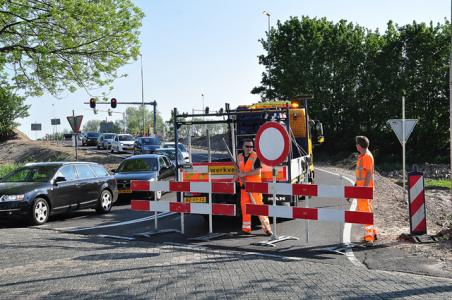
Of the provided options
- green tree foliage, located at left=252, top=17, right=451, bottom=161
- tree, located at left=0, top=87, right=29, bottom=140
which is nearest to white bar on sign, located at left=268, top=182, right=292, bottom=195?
green tree foliage, located at left=252, top=17, right=451, bottom=161

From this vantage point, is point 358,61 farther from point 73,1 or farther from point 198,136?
point 198,136

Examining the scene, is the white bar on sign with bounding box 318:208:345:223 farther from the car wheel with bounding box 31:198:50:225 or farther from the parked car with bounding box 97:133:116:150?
the parked car with bounding box 97:133:116:150

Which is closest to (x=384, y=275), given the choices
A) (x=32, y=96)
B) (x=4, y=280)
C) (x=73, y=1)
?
(x=4, y=280)

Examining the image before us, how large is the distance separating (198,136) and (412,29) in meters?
43.7

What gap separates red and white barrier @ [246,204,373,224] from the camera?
8656mm

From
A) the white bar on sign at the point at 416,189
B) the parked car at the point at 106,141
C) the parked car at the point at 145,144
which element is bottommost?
the white bar on sign at the point at 416,189

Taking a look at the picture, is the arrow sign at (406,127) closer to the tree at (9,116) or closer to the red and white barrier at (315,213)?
the red and white barrier at (315,213)

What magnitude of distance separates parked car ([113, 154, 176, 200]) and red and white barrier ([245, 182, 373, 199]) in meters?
7.79

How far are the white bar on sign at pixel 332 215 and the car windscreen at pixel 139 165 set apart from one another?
997 cm

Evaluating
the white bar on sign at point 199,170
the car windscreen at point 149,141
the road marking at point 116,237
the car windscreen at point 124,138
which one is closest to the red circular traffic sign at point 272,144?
the white bar on sign at point 199,170

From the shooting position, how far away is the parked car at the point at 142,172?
17.0m

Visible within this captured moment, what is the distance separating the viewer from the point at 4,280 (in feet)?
22.6

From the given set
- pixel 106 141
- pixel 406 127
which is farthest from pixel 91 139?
pixel 406 127

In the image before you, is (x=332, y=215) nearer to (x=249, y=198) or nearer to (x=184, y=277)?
(x=249, y=198)
